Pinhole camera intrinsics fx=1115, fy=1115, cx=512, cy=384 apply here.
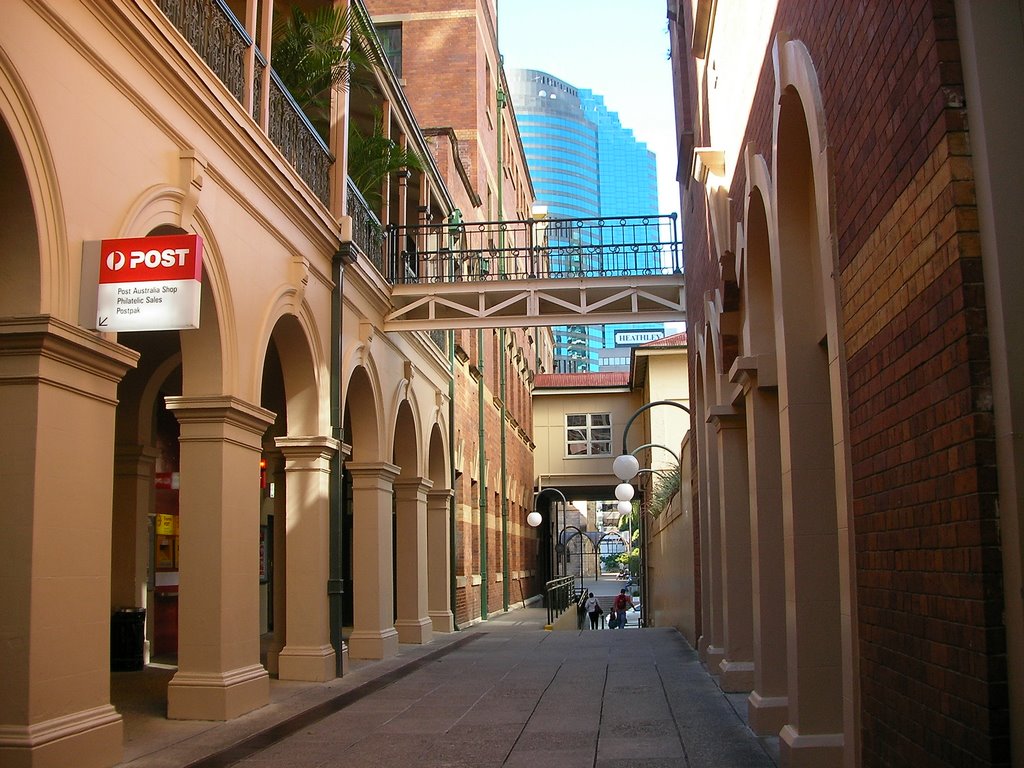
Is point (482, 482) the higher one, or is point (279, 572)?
point (482, 482)

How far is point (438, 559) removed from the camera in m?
21.3

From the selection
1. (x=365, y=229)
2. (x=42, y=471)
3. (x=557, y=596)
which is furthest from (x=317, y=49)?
(x=557, y=596)

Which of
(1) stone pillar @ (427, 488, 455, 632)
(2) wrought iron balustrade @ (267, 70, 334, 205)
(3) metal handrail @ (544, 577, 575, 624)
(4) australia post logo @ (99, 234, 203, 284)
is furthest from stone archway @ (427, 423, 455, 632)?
(4) australia post logo @ (99, 234, 203, 284)

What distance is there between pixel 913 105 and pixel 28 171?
17.0 feet

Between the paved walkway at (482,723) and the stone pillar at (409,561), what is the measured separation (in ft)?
10.7

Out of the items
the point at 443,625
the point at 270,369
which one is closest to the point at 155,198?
the point at 270,369

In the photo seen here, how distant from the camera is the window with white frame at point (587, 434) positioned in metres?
45.0

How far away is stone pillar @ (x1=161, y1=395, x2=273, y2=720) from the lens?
9758 mm

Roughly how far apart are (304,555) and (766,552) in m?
6.39

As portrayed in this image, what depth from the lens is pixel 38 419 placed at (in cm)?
681

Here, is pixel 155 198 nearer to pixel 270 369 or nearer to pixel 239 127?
pixel 239 127

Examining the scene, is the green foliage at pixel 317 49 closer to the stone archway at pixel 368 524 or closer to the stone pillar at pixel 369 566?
the stone archway at pixel 368 524

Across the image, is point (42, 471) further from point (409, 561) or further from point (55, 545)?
point (409, 561)

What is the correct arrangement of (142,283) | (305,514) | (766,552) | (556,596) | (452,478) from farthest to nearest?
(556,596), (452,478), (305,514), (766,552), (142,283)
